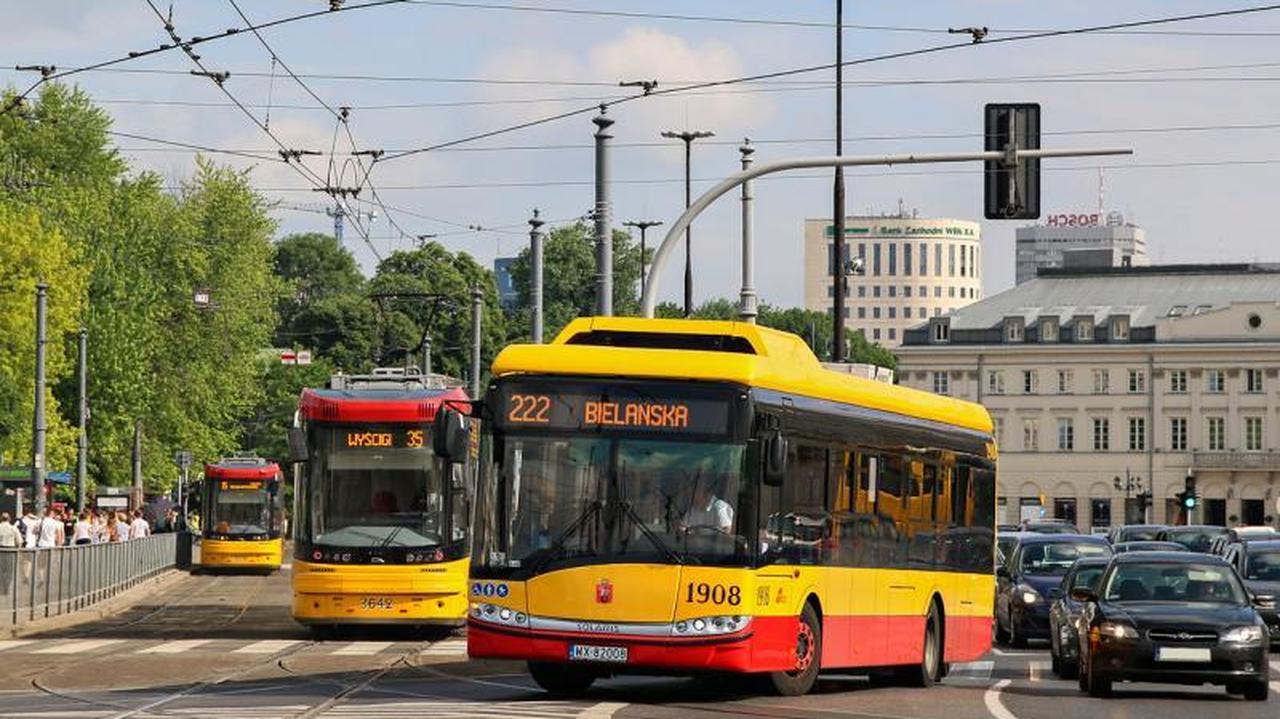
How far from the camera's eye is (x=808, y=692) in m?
24.3

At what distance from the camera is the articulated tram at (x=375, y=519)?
35.4m

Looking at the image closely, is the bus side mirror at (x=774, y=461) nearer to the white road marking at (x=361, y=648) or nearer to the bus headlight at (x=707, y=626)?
the bus headlight at (x=707, y=626)

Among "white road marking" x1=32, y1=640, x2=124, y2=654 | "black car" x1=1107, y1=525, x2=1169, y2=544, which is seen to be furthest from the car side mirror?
"black car" x1=1107, y1=525, x2=1169, y2=544

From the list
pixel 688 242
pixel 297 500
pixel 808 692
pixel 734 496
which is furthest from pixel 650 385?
pixel 688 242

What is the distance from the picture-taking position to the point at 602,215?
116 ft

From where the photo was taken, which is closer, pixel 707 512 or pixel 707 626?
pixel 707 626

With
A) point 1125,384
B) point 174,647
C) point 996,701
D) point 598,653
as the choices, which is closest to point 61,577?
point 174,647

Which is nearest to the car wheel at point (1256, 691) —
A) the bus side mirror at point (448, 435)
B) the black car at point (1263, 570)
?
the bus side mirror at point (448, 435)

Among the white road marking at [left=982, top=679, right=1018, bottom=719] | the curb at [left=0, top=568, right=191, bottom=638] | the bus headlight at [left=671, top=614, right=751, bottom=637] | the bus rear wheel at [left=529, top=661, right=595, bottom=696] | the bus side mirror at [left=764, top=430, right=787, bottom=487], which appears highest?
the bus side mirror at [left=764, top=430, right=787, bottom=487]

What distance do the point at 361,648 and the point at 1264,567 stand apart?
12.9 metres

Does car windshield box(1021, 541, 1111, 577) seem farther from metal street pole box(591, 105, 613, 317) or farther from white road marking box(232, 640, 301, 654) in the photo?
white road marking box(232, 640, 301, 654)

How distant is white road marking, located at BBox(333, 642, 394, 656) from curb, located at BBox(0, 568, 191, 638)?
5.23 m

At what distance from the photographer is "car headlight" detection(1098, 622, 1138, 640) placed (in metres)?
25.8

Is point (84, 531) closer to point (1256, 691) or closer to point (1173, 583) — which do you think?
point (1173, 583)
